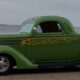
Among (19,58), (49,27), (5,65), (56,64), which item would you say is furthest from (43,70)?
(5,65)

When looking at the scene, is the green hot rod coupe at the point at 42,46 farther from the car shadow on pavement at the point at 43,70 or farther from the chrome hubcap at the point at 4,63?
the car shadow on pavement at the point at 43,70

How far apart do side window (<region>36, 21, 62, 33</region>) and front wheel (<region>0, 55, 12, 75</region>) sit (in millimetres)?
1442

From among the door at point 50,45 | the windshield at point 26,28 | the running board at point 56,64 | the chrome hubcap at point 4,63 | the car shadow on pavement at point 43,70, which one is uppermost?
the windshield at point 26,28

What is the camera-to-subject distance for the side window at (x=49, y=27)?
42.7 ft

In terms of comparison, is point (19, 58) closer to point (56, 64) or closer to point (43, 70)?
point (56, 64)

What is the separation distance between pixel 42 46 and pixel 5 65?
130 centimetres

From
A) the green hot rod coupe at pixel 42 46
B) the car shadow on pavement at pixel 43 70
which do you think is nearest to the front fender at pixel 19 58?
the green hot rod coupe at pixel 42 46

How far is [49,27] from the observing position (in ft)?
43.1

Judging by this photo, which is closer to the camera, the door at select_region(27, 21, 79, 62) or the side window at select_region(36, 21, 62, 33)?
the door at select_region(27, 21, 79, 62)

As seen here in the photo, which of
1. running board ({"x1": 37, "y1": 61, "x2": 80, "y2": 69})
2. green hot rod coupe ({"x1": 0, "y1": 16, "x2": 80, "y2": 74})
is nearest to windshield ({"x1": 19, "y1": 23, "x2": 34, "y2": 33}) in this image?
green hot rod coupe ({"x1": 0, "y1": 16, "x2": 80, "y2": 74})

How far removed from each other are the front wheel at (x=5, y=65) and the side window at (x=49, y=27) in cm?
144

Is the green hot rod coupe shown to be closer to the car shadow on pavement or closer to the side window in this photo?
the side window

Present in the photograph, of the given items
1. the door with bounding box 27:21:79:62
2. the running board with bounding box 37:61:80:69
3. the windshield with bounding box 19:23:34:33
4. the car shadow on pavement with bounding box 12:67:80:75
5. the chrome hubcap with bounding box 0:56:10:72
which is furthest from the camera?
the car shadow on pavement with bounding box 12:67:80:75

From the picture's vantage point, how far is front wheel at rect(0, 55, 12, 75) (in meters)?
12.4
